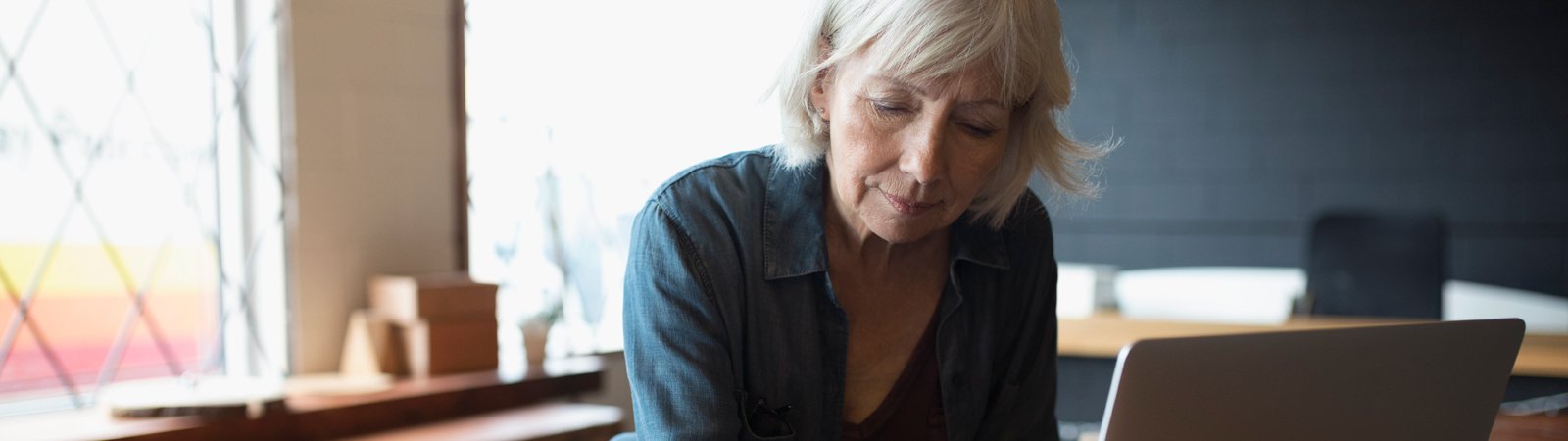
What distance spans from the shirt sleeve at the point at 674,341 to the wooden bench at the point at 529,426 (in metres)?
1.33

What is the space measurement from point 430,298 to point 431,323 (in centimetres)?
6

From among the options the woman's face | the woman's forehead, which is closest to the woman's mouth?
the woman's face

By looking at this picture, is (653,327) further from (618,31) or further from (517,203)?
(618,31)

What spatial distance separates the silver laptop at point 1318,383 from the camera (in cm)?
90

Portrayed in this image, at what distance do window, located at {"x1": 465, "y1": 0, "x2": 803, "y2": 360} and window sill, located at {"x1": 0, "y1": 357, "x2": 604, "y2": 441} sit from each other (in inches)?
14.6

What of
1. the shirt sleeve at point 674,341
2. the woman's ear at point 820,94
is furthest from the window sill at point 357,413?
the woman's ear at point 820,94

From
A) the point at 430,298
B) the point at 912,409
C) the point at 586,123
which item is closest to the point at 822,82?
the point at 912,409

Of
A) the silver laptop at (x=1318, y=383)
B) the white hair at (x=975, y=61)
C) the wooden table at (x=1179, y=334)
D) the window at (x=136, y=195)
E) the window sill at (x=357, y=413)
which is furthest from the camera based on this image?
the wooden table at (x=1179, y=334)

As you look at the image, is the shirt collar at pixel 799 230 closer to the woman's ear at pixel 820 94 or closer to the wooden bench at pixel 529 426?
the woman's ear at pixel 820 94

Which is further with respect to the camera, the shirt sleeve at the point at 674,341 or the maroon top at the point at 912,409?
the maroon top at the point at 912,409

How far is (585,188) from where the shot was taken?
3641 mm

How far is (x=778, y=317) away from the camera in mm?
1312

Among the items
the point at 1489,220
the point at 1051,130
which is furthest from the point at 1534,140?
the point at 1051,130

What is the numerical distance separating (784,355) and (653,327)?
178 millimetres
